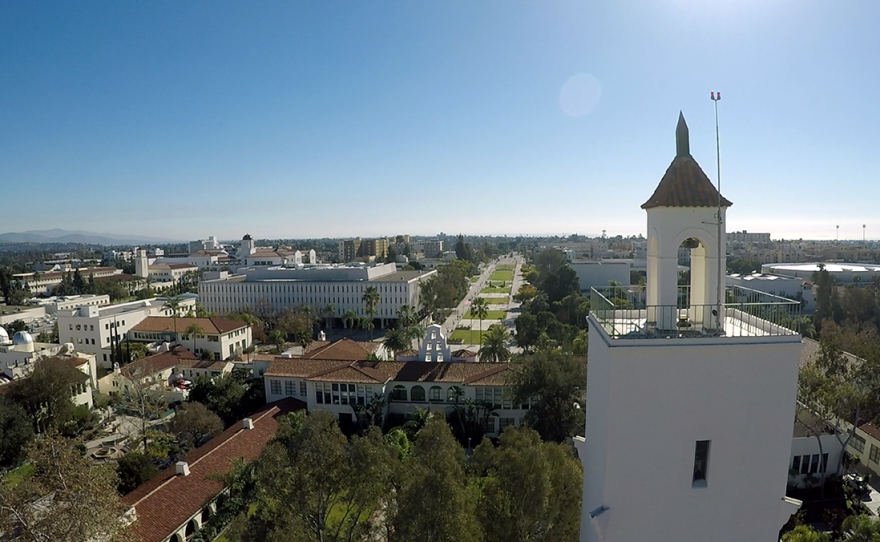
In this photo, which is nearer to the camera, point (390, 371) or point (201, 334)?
point (390, 371)

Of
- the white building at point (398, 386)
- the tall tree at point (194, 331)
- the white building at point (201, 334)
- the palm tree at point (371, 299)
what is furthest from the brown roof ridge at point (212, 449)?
the palm tree at point (371, 299)

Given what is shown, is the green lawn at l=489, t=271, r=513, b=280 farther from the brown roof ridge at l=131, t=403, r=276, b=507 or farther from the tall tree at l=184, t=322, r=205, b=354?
the brown roof ridge at l=131, t=403, r=276, b=507

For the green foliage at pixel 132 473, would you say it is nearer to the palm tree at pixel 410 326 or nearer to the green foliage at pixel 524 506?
the green foliage at pixel 524 506

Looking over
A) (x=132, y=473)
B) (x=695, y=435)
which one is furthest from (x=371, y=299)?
(x=695, y=435)

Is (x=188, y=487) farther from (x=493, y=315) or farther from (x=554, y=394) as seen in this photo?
(x=493, y=315)

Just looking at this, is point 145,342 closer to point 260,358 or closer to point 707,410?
point 260,358

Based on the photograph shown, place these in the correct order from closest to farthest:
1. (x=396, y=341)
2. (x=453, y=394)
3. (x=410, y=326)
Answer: (x=453, y=394), (x=396, y=341), (x=410, y=326)

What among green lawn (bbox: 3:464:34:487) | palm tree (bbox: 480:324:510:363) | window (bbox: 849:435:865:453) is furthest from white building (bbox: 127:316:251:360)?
window (bbox: 849:435:865:453)
